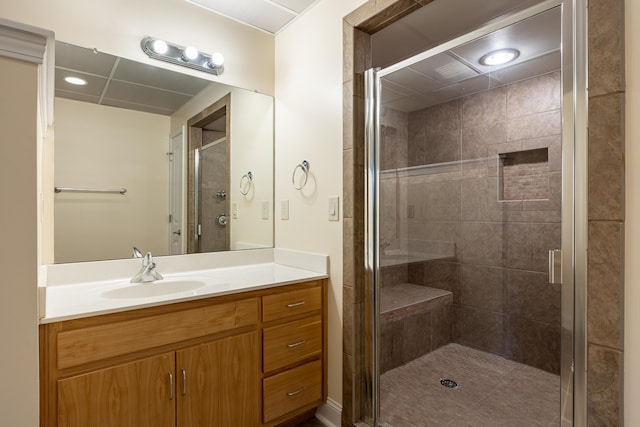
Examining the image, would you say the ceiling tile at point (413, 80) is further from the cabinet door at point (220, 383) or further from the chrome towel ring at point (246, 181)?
the cabinet door at point (220, 383)

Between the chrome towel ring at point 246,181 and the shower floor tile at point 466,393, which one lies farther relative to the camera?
the chrome towel ring at point 246,181

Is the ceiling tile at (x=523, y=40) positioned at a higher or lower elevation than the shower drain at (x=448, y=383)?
higher

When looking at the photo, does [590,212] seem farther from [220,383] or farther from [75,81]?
[75,81]

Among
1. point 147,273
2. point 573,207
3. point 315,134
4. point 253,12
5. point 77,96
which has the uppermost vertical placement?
point 253,12

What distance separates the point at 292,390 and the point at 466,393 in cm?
109

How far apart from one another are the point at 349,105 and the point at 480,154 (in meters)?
0.85

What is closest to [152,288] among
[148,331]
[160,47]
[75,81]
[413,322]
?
[148,331]

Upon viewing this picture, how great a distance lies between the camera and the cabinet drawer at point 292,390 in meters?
1.63

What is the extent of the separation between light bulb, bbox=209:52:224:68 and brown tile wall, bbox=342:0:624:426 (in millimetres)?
823

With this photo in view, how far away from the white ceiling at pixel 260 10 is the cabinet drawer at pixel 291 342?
190cm

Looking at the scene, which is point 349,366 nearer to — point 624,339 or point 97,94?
point 624,339

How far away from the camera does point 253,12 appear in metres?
2.06

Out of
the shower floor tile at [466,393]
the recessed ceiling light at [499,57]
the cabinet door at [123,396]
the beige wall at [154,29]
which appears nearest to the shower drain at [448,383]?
the shower floor tile at [466,393]

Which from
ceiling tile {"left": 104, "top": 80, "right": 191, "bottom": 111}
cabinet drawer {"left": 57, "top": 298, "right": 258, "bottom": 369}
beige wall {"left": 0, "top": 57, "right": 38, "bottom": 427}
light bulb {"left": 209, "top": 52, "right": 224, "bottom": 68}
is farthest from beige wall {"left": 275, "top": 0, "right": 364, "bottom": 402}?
beige wall {"left": 0, "top": 57, "right": 38, "bottom": 427}
